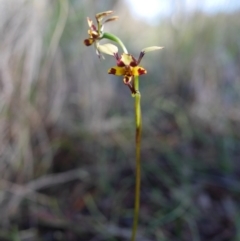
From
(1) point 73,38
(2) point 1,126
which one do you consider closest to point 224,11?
(1) point 73,38

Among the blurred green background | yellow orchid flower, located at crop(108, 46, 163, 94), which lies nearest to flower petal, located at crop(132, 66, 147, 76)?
yellow orchid flower, located at crop(108, 46, 163, 94)

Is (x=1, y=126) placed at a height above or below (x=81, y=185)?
above

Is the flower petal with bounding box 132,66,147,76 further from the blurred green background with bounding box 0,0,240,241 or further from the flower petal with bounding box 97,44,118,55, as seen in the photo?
the blurred green background with bounding box 0,0,240,241

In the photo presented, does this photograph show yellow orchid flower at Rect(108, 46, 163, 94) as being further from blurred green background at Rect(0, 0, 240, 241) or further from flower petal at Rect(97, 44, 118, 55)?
blurred green background at Rect(0, 0, 240, 241)

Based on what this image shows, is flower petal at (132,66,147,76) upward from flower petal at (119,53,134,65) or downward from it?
downward

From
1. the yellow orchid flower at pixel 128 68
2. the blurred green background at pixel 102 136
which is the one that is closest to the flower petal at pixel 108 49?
the yellow orchid flower at pixel 128 68

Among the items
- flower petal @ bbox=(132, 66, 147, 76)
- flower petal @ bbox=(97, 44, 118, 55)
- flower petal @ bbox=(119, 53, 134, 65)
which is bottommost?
flower petal @ bbox=(132, 66, 147, 76)

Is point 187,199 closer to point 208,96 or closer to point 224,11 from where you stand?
point 208,96

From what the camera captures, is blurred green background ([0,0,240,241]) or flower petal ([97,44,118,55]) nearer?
flower petal ([97,44,118,55])

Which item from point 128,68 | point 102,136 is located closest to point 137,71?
point 128,68
